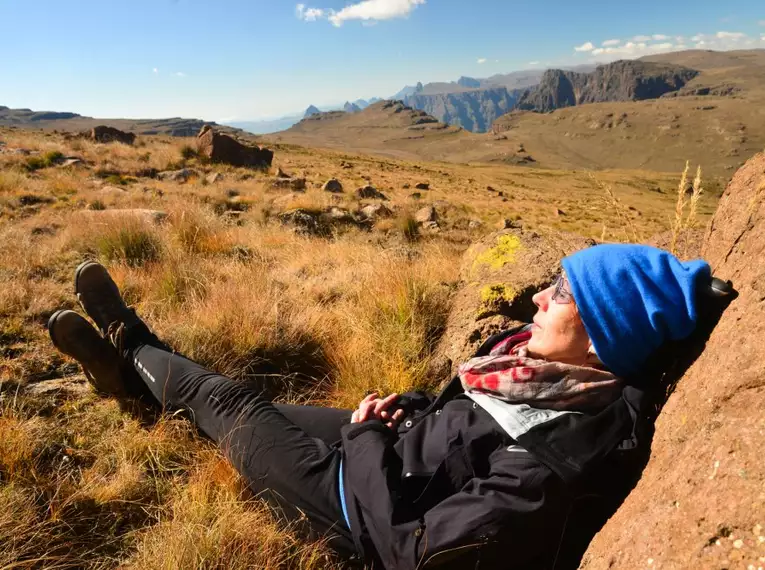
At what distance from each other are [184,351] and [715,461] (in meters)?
3.00

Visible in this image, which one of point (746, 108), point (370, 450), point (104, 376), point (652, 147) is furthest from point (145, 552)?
point (746, 108)

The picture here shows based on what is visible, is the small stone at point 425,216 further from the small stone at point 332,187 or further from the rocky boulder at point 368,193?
the small stone at point 332,187

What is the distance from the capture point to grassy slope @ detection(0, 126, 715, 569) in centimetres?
169

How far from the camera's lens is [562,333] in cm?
169

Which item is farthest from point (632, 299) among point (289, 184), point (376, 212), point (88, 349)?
point (289, 184)

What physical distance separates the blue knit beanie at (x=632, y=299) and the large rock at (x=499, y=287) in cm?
136

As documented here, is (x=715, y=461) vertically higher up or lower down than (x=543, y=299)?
lower down

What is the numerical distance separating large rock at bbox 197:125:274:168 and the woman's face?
59.4ft

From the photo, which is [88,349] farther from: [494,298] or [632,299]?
[632,299]

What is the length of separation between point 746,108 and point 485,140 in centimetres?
9885


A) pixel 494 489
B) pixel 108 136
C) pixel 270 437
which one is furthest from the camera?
pixel 108 136

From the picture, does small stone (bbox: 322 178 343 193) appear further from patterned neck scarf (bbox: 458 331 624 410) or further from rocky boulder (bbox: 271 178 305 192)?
patterned neck scarf (bbox: 458 331 624 410)

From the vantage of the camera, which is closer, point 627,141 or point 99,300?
point 99,300

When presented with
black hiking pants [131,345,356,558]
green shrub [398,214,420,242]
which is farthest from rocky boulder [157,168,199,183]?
black hiking pants [131,345,356,558]
